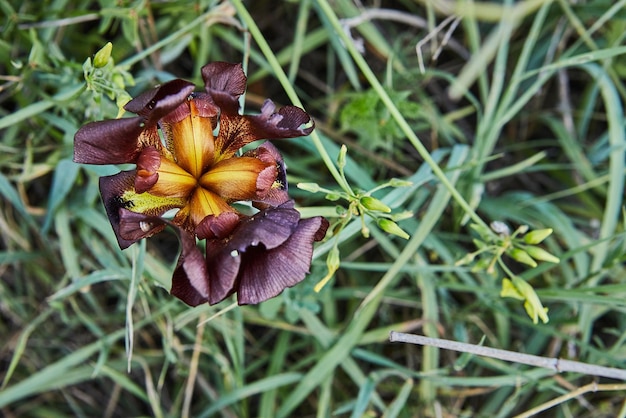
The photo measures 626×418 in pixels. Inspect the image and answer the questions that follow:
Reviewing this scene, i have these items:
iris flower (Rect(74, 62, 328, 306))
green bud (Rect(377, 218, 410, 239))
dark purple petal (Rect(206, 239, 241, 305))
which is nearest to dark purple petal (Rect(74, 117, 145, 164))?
iris flower (Rect(74, 62, 328, 306))

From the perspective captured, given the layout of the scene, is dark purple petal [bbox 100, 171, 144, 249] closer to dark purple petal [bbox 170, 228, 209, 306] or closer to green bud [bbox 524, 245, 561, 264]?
dark purple petal [bbox 170, 228, 209, 306]

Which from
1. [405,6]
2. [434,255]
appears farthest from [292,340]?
[405,6]

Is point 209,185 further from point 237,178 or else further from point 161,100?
point 161,100

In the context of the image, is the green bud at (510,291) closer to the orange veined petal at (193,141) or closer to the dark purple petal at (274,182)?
the dark purple petal at (274,182)

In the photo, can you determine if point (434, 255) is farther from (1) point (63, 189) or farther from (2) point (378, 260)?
(1) point (63, 189)

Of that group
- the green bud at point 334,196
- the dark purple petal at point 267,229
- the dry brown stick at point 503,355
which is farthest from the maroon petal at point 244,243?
the dry brown stick at point 503,355
